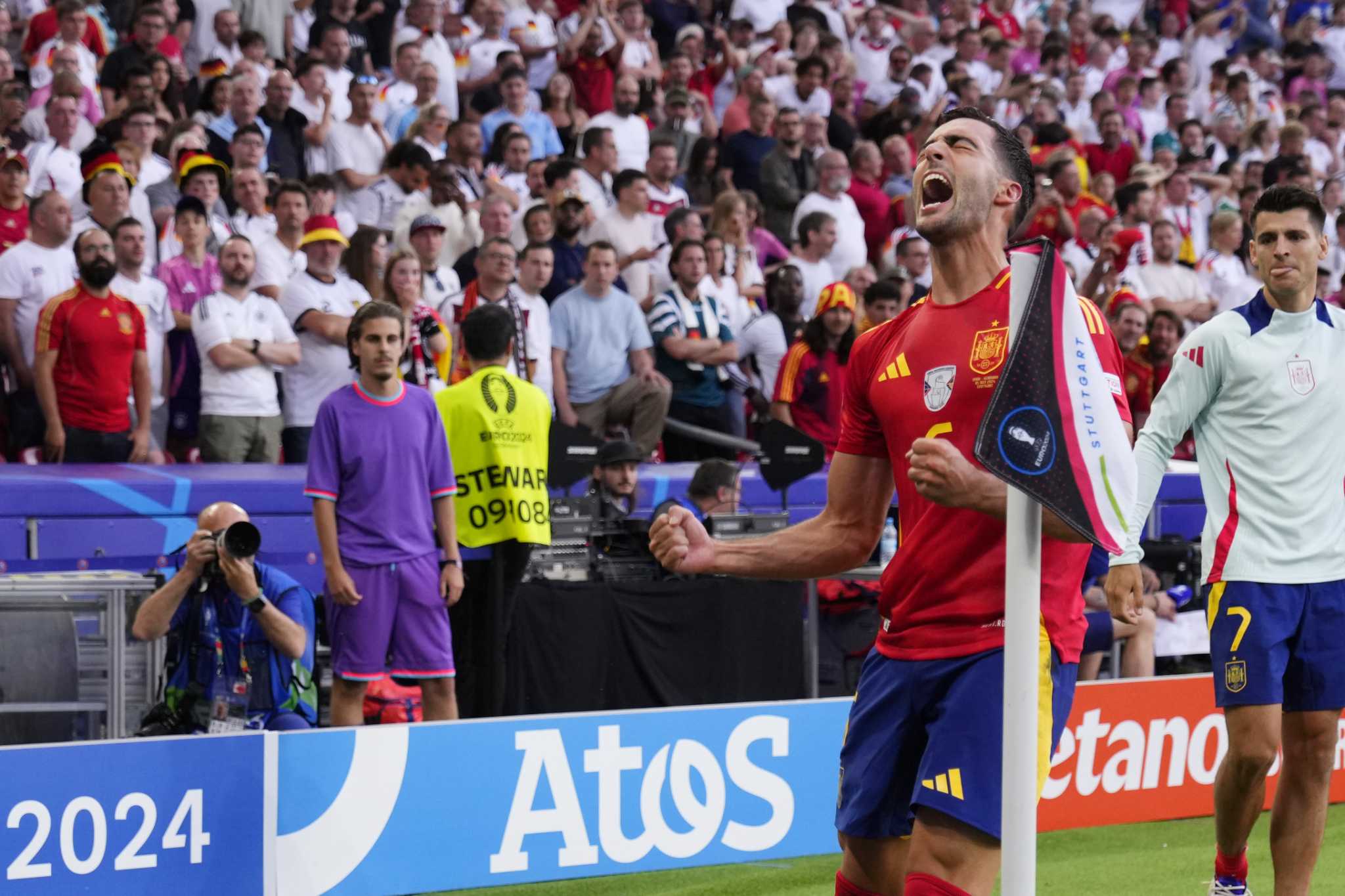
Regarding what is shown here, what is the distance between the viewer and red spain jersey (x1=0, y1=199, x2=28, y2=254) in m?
10.3

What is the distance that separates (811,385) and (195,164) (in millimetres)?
3994

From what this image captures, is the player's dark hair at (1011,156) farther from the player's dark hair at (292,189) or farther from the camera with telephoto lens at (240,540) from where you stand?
the player's dark hair at (292,189)

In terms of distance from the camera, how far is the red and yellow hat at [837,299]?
11086 millimetres

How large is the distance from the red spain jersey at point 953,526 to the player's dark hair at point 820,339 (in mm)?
7510

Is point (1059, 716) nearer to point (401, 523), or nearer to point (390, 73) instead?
point (401, 523)

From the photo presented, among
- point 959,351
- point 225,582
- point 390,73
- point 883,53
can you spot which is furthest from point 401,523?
point 883,53

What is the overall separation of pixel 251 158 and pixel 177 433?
214 centimetres

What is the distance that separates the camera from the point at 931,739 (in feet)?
11.5

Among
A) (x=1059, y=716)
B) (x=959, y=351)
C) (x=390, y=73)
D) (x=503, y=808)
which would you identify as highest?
(x=390, y=73)

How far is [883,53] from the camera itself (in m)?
17.7

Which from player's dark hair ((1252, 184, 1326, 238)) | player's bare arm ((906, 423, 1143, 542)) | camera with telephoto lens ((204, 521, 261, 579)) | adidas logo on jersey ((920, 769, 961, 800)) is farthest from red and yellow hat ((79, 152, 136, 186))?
player's bare arm ((906, 423, 1143, 542))

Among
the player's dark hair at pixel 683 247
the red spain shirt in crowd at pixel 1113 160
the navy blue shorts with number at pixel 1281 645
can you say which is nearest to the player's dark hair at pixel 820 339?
the player's dark hair at pixel 683 247

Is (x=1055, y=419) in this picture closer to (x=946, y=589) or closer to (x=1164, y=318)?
(x=946, y=589)

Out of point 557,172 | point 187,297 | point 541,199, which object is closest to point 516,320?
point 187,297
